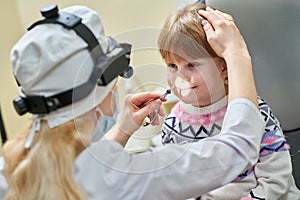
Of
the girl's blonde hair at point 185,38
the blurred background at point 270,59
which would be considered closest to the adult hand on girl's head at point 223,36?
the girl's blonde hair at point 185,38

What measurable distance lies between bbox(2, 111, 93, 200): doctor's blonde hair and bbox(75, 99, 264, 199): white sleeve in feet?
0.07

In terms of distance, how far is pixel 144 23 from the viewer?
6.19ft

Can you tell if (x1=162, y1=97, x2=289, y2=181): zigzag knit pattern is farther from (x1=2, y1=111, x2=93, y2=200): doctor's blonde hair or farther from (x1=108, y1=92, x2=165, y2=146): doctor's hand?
(x1=2, y1=111, x2=93, y2=200): doctor's blonde hair

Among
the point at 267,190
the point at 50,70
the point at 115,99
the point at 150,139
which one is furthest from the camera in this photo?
the point at 150,139

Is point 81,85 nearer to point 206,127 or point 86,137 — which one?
point 86,137

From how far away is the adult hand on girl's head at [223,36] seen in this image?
83 cm

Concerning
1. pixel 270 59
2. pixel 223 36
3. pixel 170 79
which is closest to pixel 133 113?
pixel 170 79

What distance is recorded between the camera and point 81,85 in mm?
677

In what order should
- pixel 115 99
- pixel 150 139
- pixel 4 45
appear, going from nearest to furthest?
pixel 115 99
pixel 150 139
pixel 4 45

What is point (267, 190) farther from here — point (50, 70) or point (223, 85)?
point (50, 70)

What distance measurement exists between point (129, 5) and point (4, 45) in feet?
1.83

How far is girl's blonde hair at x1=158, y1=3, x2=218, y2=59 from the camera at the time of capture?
3.12 ft

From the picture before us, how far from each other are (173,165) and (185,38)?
13.2 inches

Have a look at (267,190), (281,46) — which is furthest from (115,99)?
(281,46)
